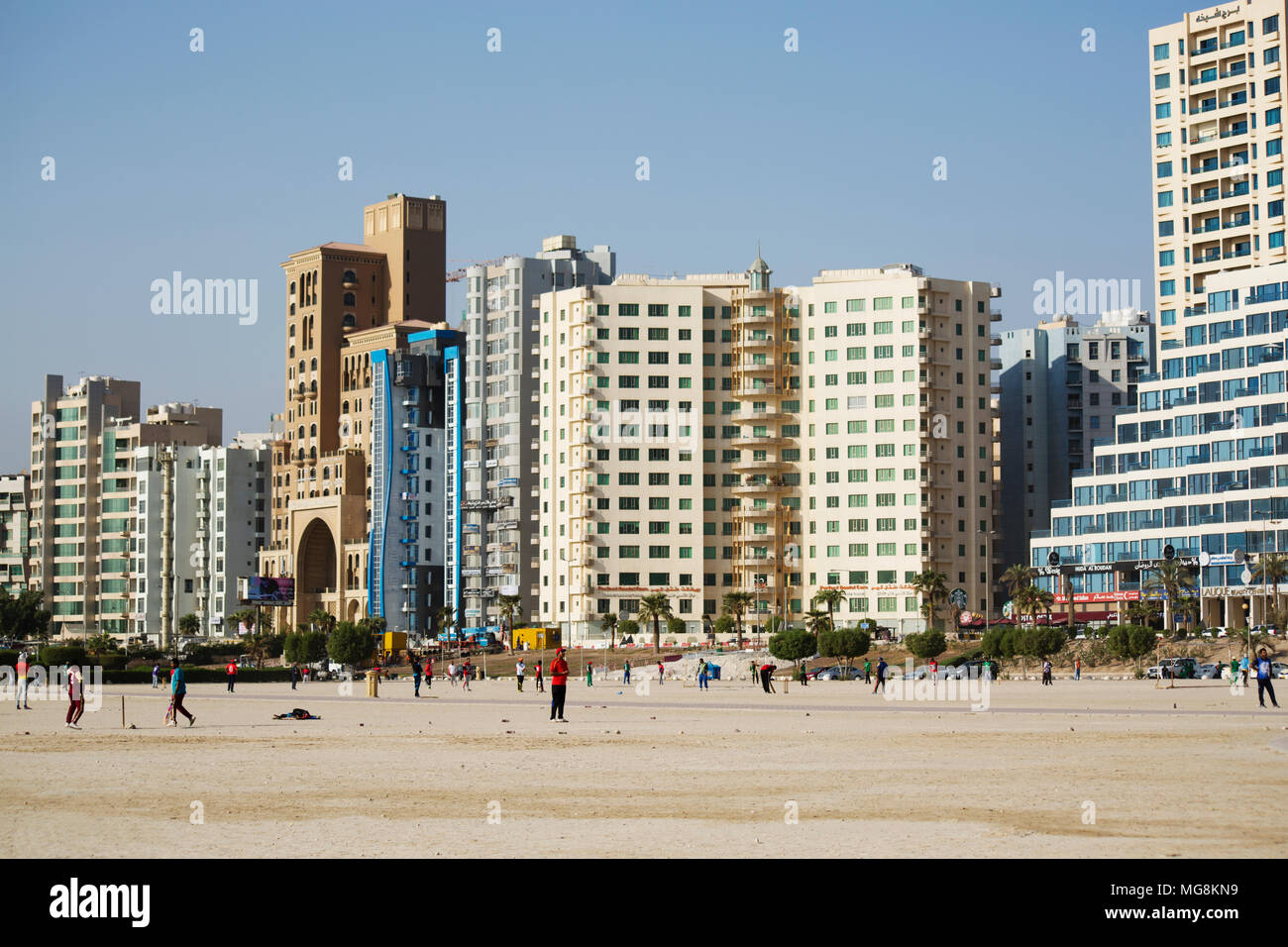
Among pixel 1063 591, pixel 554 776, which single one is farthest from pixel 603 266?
pixel 554 776

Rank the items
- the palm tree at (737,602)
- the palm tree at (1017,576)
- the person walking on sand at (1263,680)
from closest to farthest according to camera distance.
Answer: the person walking on sand at (1263,680)
the palm tree at (1017,576)
the palm tree at (737,602)

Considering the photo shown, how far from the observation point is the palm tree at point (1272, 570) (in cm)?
11856

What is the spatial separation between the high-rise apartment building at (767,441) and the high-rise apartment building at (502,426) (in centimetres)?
1697

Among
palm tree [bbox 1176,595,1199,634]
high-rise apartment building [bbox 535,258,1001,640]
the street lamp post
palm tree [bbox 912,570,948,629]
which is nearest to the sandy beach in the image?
the street lamp post

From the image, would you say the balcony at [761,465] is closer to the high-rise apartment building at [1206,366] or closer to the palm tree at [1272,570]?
the high-rise apartment building at [1206,366]

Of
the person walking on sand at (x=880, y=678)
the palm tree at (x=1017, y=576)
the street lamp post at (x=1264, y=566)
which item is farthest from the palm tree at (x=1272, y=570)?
the person walking on sand at (x=880, y=678)

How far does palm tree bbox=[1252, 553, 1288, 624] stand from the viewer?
119 metres

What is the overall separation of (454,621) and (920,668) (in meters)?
84.5

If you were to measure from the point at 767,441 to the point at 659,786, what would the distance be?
136 metres

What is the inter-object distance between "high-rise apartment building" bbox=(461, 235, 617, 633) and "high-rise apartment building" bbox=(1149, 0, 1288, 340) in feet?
228

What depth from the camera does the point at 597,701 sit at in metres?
71.1

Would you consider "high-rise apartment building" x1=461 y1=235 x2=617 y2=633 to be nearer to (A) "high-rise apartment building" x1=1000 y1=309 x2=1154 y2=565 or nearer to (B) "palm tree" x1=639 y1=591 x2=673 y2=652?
(B) "palm tree" x1=639 y1=591 x2=673 y2=652

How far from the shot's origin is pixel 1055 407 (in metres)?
184

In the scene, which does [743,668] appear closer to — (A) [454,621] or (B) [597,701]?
(B) [597,701]
